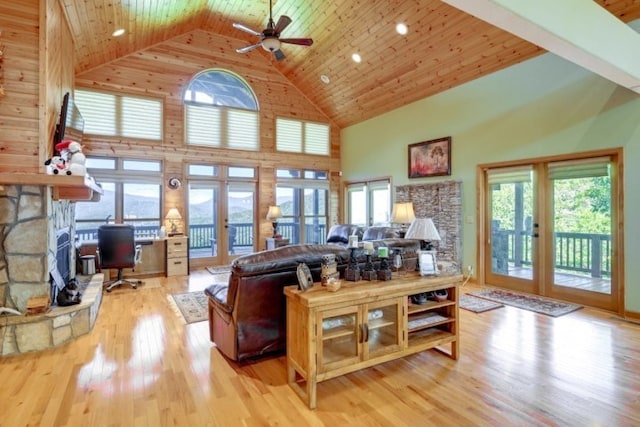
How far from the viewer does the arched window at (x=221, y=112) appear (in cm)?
736

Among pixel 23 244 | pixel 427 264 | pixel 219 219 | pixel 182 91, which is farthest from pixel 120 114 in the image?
pixel 427 264

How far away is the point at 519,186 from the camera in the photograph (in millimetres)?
5168

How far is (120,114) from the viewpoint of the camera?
6.64 metres

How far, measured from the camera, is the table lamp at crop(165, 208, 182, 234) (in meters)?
6.92

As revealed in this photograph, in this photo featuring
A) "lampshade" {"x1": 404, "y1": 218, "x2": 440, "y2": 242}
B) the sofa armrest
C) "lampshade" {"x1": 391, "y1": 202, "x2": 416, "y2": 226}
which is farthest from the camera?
"lampshade" {"x1": 391, "y1": 202, "x2": 416, "y2": 226}

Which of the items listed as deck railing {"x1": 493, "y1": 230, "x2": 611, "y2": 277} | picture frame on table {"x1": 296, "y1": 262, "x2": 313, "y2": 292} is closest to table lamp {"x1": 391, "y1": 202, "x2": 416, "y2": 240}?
deck railing {"x1": 493, "y1": 230, "x2": 611, "y2": 277}

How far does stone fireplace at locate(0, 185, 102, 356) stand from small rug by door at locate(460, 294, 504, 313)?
449 cm

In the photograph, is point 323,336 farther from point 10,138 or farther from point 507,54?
point 507,54

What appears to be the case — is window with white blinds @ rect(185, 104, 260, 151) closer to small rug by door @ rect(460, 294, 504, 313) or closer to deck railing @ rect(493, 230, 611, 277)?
small rug by door @ rect(460, 294, 504, 313)

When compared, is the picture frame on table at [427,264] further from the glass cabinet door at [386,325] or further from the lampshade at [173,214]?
the lampshade at [173,214]

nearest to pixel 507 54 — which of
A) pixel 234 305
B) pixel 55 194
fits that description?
pixel 234 305

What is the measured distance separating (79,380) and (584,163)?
5977mm

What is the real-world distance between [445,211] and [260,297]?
4.49 metres

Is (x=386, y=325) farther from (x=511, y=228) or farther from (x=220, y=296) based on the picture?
(x=511, y=228)
